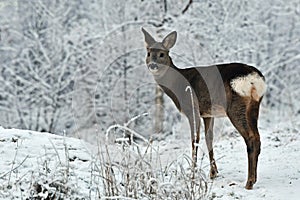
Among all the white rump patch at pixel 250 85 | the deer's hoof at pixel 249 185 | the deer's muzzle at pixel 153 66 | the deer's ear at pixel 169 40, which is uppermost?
the deer's ear at pixel 169 40

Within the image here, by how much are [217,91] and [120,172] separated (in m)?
1.78

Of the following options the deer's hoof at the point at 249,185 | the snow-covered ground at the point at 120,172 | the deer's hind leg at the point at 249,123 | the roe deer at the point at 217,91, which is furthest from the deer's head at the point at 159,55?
the deer's hoof at the point at 249,185

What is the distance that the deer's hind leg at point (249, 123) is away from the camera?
18.7 feet

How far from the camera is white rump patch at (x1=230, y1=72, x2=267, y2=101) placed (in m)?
5.62

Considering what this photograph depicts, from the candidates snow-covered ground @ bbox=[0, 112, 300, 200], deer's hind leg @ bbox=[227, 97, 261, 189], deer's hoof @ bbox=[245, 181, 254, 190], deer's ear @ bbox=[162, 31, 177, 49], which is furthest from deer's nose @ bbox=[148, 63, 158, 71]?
deer's hoof @ bbox=[245, 181, 254, 190]

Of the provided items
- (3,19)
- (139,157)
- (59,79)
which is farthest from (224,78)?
(3,19)

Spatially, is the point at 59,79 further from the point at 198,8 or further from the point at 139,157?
the point at 139,157

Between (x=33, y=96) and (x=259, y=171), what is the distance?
13238 mm

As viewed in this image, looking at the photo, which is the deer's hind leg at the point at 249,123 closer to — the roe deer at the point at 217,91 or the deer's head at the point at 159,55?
the roe deer at the point at 217,91

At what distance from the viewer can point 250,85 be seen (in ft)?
18.4

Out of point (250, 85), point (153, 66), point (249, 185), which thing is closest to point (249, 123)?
point (250, 85)

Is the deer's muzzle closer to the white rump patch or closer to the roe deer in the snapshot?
the roe deer

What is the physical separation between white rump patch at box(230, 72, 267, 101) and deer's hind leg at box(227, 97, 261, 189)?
0.07m

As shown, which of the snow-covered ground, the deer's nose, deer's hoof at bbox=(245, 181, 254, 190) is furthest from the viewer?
the deer's nose
